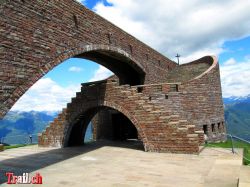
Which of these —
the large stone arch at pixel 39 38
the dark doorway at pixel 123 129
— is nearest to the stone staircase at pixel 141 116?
the large stone arch at pixel 39 38

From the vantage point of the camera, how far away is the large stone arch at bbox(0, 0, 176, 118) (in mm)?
8055

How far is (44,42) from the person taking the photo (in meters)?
9.48

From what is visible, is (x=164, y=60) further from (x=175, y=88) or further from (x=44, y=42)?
(x=44, y=42)

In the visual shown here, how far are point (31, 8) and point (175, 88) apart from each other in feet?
30.3

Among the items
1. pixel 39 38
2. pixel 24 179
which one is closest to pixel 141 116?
pixel 39 38

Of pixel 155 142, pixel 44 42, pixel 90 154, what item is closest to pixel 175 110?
pixel 155 142

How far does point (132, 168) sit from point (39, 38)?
5.31 meters

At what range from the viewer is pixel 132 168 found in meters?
8.41

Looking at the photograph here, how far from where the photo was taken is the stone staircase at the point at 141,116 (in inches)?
427

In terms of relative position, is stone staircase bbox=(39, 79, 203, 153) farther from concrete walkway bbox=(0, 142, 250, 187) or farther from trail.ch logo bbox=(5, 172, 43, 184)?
trail.ch logo bbox=(5, 172, 43, 184)

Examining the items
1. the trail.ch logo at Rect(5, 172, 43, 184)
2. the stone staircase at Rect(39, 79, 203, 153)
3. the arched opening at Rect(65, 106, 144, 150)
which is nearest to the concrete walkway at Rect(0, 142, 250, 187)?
the trail.ch logo at Rect(5, 172, 43, 184)

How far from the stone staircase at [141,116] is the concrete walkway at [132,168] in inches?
22.9

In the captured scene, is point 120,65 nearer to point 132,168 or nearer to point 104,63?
Answer: point 104,63

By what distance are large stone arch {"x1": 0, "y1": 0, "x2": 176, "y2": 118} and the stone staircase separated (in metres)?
2.33
